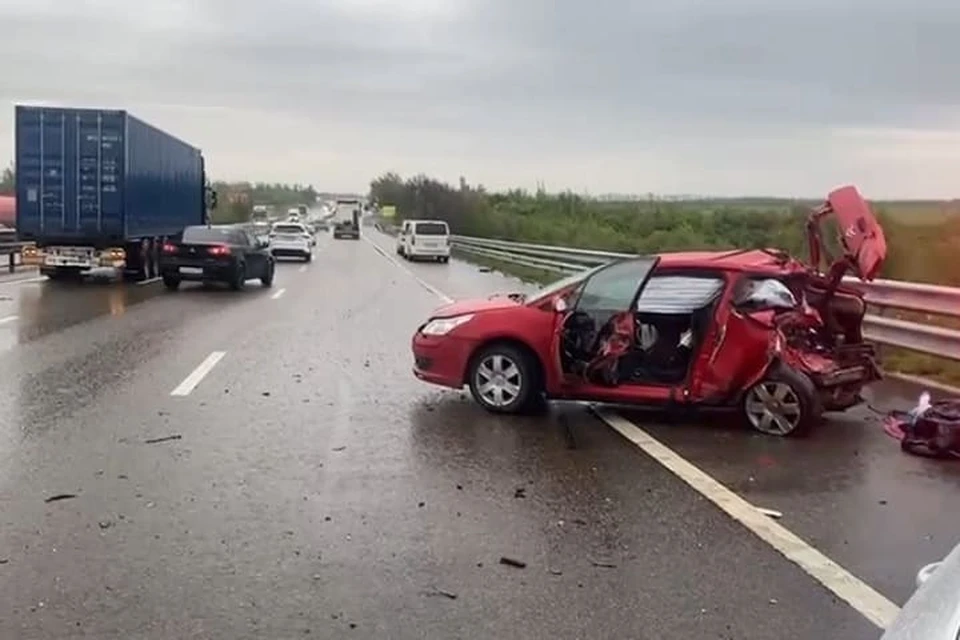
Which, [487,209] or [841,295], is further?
[487,209]

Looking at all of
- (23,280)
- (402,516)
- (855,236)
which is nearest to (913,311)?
(855,236)

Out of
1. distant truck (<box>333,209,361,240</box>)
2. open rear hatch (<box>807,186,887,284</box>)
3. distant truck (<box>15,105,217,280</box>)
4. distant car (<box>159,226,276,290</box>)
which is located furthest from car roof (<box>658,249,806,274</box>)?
distant truck (<box>333,209,361,240</box>)

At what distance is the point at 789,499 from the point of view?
7.11m

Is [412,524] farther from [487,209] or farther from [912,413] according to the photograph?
[487,209]

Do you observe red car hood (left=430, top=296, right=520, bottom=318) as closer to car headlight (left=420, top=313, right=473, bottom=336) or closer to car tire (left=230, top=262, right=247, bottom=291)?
car headlight (left=420, top=313, right=473, bottom=336)

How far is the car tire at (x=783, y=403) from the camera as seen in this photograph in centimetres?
902

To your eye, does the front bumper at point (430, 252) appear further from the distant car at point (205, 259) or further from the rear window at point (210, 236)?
the distant car at point (205, 259)

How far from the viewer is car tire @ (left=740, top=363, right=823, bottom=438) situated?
9016 millimetres

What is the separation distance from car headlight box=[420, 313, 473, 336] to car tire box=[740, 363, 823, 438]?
2526 mm

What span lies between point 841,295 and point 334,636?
6482 millimetres

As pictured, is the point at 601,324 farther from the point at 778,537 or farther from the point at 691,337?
the point at 778,537

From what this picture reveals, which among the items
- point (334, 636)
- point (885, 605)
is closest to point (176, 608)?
point (334, 636)

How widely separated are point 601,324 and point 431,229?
127ft

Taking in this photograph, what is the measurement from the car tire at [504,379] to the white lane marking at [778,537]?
838 mm
